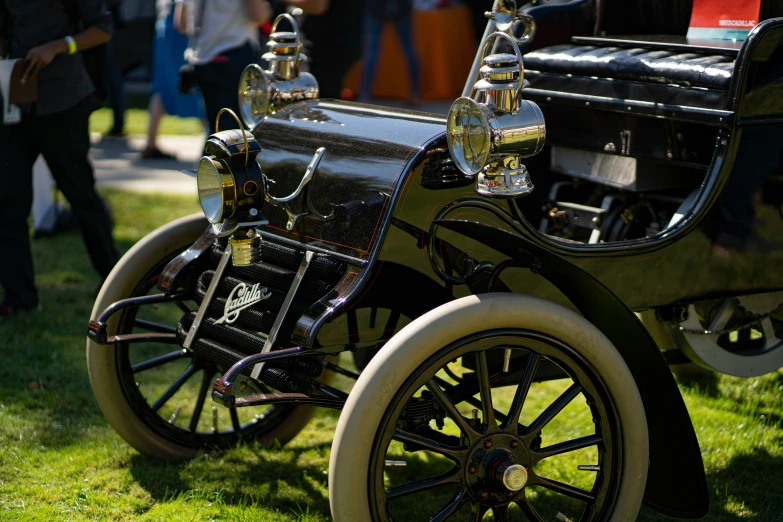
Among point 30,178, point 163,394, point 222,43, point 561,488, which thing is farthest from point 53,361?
point 561,488

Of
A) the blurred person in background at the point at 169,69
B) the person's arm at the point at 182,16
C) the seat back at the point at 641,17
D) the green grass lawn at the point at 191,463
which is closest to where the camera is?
the green grass lawn at the point at 191,463

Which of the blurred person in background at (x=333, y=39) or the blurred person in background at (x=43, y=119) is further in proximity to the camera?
the blurred person in background at (x=333, y=39)

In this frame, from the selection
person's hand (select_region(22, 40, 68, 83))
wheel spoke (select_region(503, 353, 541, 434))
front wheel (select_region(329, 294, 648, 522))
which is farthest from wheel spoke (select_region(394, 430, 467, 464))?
person's hand (select_region(22, 40, 68, 83))

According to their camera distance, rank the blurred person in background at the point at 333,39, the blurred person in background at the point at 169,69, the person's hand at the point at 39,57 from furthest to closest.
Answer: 1. the blurred person in background at the point at 169,69
2. the blurred person in background at the point at 333,39
3. the person's hand at the point at 39,57

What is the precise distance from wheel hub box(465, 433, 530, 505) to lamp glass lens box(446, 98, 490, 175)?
0.63 metres

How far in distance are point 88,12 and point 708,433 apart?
310cm

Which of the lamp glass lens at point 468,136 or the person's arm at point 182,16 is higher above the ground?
the lamp glass lens at point 468,136

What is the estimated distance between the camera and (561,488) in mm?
2254

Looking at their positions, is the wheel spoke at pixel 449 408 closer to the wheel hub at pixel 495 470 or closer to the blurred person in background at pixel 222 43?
the wheel hub at pixel 495 470

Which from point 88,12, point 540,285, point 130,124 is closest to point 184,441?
point 540,285

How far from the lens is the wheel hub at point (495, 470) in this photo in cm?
217

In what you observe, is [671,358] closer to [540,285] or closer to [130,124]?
[540,285]

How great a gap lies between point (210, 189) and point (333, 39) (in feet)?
12.1

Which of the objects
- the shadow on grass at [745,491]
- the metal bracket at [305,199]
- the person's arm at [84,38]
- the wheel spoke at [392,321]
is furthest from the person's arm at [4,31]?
the shadow on grass at [745,491]
